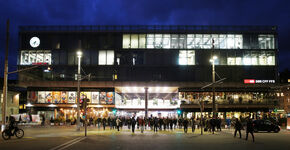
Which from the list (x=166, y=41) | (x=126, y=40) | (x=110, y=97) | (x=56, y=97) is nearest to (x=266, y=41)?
(x=166, y=41)

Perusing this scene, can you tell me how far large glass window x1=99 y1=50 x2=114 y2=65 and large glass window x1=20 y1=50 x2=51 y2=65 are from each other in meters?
9.89

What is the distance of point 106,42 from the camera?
59.5 m

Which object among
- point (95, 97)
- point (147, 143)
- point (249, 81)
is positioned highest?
point (249, 81)

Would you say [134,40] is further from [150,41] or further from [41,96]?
[41,96]

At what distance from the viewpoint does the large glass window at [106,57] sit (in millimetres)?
58781

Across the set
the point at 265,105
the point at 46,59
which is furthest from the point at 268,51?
the point at 46,59

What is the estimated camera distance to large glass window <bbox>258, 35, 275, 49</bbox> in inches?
2371

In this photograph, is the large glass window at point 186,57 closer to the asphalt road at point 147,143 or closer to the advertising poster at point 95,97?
the advertising poster at point 95,97

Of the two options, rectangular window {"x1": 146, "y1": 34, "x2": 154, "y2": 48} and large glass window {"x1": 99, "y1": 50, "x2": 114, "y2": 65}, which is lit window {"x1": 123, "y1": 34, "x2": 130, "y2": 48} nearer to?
large glass window {"x1": 99, "y1": 50, "x2": 114, "y2": 65}

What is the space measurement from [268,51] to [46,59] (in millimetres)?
42567

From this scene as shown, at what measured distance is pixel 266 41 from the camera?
60.6 m

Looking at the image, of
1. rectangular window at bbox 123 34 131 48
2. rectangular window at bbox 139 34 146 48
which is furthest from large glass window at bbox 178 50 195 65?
rectangular window at bbox 123 34 131 48

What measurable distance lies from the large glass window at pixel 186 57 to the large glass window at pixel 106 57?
511 inches

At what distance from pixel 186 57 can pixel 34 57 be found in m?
28.8
